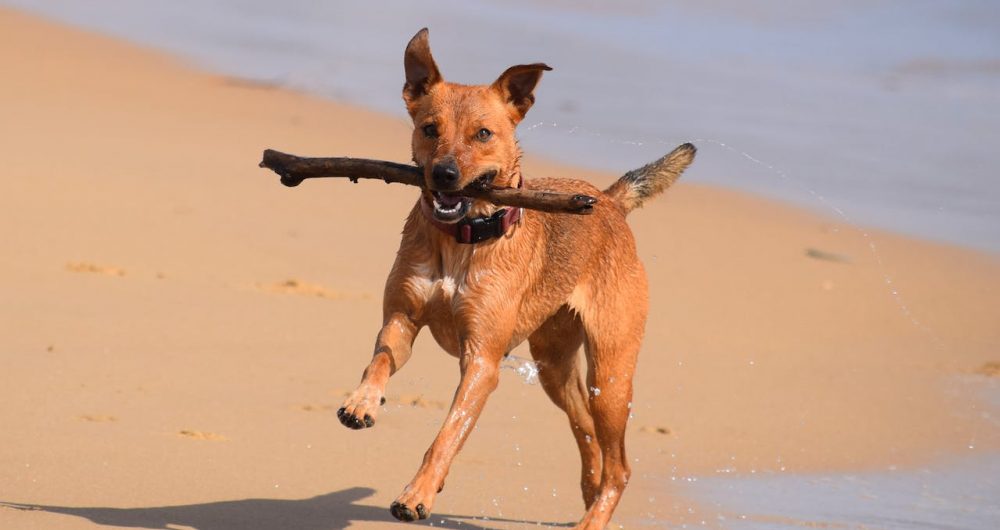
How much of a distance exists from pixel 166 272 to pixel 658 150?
682 cm

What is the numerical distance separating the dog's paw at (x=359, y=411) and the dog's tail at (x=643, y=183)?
2265 mm

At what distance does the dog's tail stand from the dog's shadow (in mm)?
1596

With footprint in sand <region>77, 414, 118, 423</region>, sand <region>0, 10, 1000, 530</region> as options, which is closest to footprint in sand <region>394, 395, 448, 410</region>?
sand <region>0, 10, 1000, 530</region>

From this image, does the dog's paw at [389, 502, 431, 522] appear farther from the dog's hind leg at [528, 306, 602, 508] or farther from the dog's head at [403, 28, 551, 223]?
the dog's hind leg at [528, 306, 602, 508]

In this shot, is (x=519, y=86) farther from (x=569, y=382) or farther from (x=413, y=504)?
(x=413, y=504)

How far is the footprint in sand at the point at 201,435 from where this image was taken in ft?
24.2

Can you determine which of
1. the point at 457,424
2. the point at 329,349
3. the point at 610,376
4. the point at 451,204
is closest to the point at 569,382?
the point at 610,376

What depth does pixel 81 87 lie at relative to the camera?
58.0 ft

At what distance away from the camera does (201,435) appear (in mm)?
7402

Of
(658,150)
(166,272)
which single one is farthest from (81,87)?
(166,272)

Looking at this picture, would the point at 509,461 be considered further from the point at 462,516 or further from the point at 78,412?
the point at 78,412

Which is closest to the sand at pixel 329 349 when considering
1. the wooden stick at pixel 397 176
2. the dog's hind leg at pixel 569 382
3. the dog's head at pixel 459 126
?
the dog's hind leg at pixel 569 382

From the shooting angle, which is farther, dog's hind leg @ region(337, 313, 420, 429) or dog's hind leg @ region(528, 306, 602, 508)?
dog's hind leg @ region(528, 306, 602, 508)

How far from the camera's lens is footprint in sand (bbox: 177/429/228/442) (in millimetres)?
7383
